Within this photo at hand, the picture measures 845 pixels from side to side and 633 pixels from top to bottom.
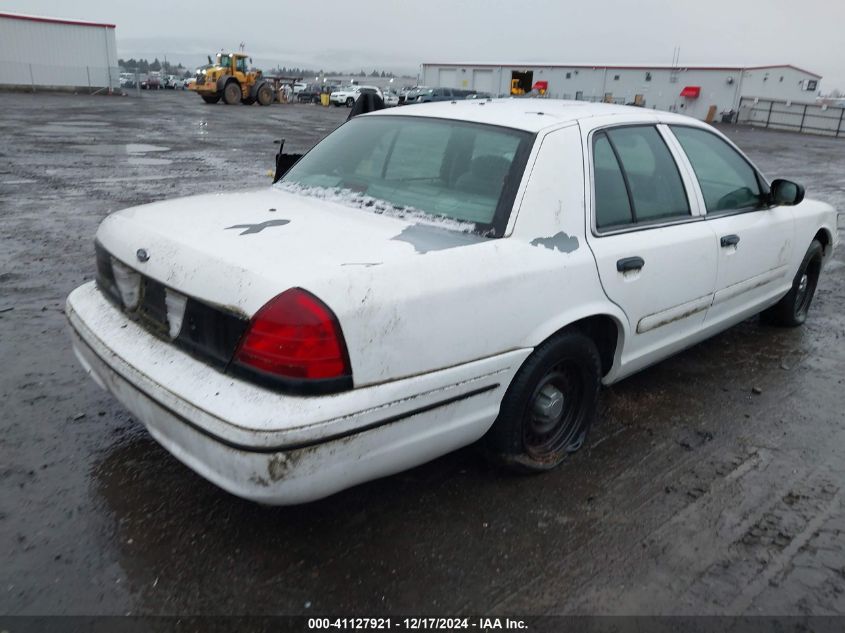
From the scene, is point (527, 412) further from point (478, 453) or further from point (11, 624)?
point (11, 624)

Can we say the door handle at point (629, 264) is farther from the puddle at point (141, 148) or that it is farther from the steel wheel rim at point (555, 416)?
the puddle at point (141, 148)

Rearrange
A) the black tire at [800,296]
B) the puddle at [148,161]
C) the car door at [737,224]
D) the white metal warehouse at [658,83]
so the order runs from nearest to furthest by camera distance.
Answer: the car door at [737,224]
the black tire at [800,296]
the puddle at [148,161]
the white metal warehouse at [658,83]

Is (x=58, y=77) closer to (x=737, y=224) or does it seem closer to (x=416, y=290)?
(x=737, y=224)

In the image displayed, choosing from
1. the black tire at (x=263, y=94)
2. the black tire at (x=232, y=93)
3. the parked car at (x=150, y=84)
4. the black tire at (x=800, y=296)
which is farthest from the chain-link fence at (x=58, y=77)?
the black tire at (x=800, y=296)

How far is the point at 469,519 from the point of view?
8.83ft

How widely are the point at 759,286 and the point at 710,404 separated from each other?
35.5 inches

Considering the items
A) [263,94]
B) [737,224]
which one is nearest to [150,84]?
[263,94]

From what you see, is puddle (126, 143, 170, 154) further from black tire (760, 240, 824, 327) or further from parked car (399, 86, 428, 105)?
parked car (399, 86, 428, 105)

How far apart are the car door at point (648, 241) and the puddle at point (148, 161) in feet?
35.8

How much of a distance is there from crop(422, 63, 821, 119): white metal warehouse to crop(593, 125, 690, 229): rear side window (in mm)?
43861

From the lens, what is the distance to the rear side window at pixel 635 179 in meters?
3.05

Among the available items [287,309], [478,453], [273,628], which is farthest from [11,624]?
[478,453]

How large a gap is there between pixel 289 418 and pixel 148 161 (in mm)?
11934

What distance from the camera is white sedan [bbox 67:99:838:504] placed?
2.11 metres
